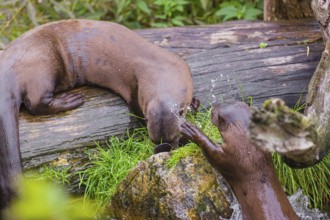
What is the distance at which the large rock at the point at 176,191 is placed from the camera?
101 inches

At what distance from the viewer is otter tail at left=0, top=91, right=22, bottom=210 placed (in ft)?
8.95

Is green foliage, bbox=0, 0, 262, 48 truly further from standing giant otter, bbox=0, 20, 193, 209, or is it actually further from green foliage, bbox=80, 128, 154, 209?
green foliage, bbox=80, 128, 154, 209

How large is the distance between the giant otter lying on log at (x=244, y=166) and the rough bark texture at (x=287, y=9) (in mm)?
2191

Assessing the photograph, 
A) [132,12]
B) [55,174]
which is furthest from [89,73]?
[132,12]

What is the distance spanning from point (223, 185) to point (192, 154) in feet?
0.83

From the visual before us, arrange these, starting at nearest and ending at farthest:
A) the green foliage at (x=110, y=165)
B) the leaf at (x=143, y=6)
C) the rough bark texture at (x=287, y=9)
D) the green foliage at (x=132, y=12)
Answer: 1. the green foliage at (x=110, y=165)
2. the rough bark texture at (x=287, y=9)
3. the green foliage at (x=132, y=12)
4. the leaf at (x=143, y=6)

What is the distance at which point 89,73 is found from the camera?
11.6ft

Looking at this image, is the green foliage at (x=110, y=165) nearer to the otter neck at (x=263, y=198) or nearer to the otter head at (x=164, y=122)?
the otter head at (x=164, y=122)

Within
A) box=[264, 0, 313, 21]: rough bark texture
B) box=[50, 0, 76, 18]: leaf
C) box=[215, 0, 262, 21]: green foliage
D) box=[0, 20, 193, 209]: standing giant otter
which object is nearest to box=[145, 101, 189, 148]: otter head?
box=[0, 20, 193, 209]: standing giant otter

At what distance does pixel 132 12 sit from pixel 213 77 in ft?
7.22

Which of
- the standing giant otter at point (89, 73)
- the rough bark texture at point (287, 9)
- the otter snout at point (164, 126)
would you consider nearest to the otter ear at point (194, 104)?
the standing giant otter at point (89, 73)

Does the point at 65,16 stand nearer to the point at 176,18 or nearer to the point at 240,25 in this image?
the point at 176,18

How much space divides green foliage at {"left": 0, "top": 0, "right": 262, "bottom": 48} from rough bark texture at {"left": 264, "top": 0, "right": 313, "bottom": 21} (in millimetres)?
221

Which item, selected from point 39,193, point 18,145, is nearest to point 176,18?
point 18,145
